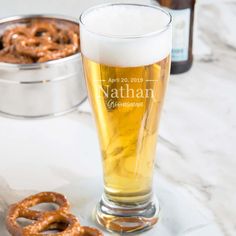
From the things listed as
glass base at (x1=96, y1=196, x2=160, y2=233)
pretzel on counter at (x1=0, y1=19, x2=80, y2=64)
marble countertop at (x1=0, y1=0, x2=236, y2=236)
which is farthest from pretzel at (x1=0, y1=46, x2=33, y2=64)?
glass base at (x1=96, y1=196, x2=160, y2=233)

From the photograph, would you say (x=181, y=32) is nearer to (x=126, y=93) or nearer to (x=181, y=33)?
(x=181, y=33)

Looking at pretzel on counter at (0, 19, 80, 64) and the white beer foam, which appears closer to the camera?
the white beer foam

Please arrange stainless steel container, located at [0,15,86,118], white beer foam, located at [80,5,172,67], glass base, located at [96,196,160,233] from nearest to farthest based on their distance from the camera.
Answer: white beer foam, located at [80,5,172,67]
glass base, located at [96,196,160,233]
stainless steel container, located at [0,15,86,118]

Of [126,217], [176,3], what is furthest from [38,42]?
[126,217]

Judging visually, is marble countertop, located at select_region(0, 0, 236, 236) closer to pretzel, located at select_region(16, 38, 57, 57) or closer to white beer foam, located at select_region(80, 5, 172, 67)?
pretzel, located at select_region(16, 38, 57, 57)

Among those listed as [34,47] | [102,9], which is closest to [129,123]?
[102,9]

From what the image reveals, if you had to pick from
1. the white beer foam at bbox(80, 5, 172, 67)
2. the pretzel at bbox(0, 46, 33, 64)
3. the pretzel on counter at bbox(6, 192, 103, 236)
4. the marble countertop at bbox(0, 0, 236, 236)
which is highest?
the white beer foam at bbox(80, 5, 172, 67)

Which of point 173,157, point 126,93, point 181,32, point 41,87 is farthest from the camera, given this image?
point 181,32
